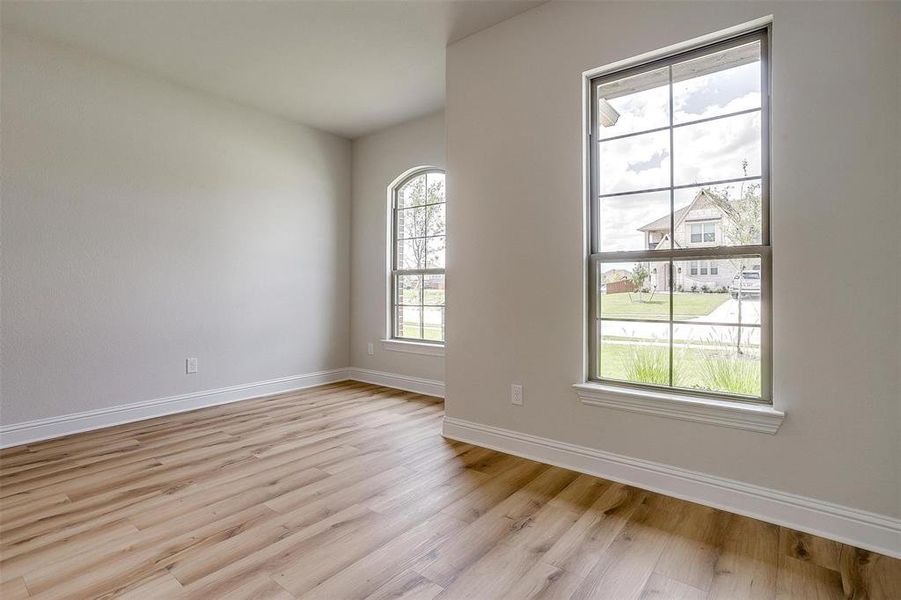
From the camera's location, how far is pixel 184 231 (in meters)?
3.66

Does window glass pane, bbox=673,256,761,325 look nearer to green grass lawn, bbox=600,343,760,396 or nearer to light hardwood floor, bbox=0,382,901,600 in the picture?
green grass lawn, bbox=600,343,760,396

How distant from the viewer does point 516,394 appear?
2.71 m

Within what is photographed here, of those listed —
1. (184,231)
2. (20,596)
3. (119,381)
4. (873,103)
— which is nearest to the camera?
(20,596)

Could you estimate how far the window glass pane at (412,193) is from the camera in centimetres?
456

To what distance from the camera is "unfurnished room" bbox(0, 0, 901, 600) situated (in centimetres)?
169

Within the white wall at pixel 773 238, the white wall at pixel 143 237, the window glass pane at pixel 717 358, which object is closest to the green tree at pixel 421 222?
the white wall at pixel 143 237

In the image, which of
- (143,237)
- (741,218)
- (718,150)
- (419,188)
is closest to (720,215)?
(741,218)

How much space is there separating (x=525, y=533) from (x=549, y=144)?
2067mm

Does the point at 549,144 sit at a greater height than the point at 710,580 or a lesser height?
greater

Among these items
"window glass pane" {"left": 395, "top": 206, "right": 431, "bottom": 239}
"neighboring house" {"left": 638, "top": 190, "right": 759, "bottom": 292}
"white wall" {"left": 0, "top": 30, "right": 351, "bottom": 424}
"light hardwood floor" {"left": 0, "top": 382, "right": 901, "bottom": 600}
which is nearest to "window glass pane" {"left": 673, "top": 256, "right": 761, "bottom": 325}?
"neighboring house" {"left": 638, "top": 190, "right": 759, "bottom": 292}

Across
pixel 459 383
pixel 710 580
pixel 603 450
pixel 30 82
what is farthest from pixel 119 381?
pixel 710 580

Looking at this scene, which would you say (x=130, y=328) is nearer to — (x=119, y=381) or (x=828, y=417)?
(x=119, y=381)

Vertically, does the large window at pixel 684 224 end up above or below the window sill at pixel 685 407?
above

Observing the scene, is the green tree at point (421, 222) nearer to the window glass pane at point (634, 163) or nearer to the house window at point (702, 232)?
the window glass pane at point (634, 163)
